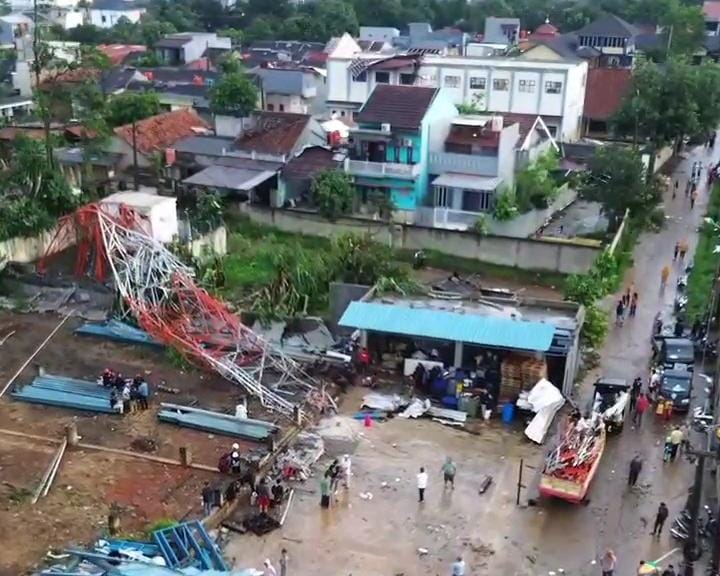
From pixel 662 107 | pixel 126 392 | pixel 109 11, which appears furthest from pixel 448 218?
pixel 109 11

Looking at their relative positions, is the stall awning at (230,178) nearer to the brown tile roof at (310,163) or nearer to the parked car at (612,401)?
the brown tile roof at (310,163)

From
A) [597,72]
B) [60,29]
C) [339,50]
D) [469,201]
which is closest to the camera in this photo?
[469,201]

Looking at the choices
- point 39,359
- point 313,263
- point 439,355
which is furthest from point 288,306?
point 39,359

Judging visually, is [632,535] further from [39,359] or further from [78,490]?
[39,359]

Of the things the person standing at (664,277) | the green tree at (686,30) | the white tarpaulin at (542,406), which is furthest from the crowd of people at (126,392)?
the green tree at (686,30)

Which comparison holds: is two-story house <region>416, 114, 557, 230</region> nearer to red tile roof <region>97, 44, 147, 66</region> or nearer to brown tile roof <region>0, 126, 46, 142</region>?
brown tile roof <region>0, 126, 46, 142</region>

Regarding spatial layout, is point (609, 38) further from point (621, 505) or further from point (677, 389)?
point (621, 505)

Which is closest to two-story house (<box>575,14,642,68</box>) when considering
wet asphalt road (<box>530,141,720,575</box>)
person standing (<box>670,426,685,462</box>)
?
wet asphalt road (<box>530,141,720,575</box>)
